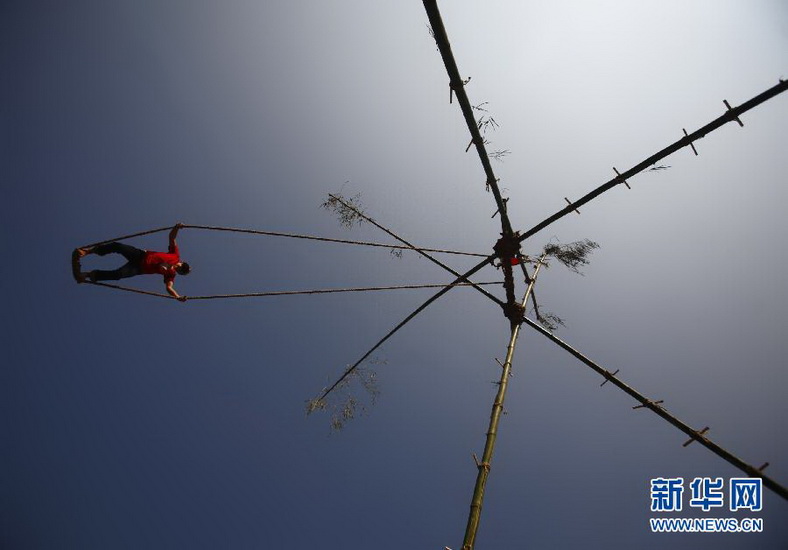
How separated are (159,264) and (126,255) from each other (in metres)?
0.67

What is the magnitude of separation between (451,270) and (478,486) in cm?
Result: 472

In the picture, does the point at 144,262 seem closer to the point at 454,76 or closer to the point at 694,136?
the point at 454,76

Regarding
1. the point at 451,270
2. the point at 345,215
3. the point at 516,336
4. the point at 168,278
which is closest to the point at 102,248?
the point at 168,278

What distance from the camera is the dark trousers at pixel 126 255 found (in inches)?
261

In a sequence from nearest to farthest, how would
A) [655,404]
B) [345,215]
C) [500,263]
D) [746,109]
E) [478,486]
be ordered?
1. [746,109]
2. [478,486]
3. [655,404]
4. [500,263]
5. [345,215]

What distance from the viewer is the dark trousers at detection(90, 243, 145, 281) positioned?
664cm

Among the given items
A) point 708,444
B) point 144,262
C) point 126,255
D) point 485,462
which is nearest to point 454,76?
point 485,462

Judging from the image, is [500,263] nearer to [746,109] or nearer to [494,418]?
[494,418]

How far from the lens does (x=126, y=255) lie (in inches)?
281

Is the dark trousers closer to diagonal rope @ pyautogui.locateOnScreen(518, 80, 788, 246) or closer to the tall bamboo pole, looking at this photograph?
the tall bamboo pole

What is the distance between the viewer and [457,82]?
3523 millimetres

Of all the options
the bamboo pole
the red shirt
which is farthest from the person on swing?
the bamboo pole

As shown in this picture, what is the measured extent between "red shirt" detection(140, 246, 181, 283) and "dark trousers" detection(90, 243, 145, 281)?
0.37 feet

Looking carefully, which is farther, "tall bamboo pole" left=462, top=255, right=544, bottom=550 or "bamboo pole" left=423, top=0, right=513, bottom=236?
"tall bamboo pole" left=462, top=255, right=544, bottom=550
